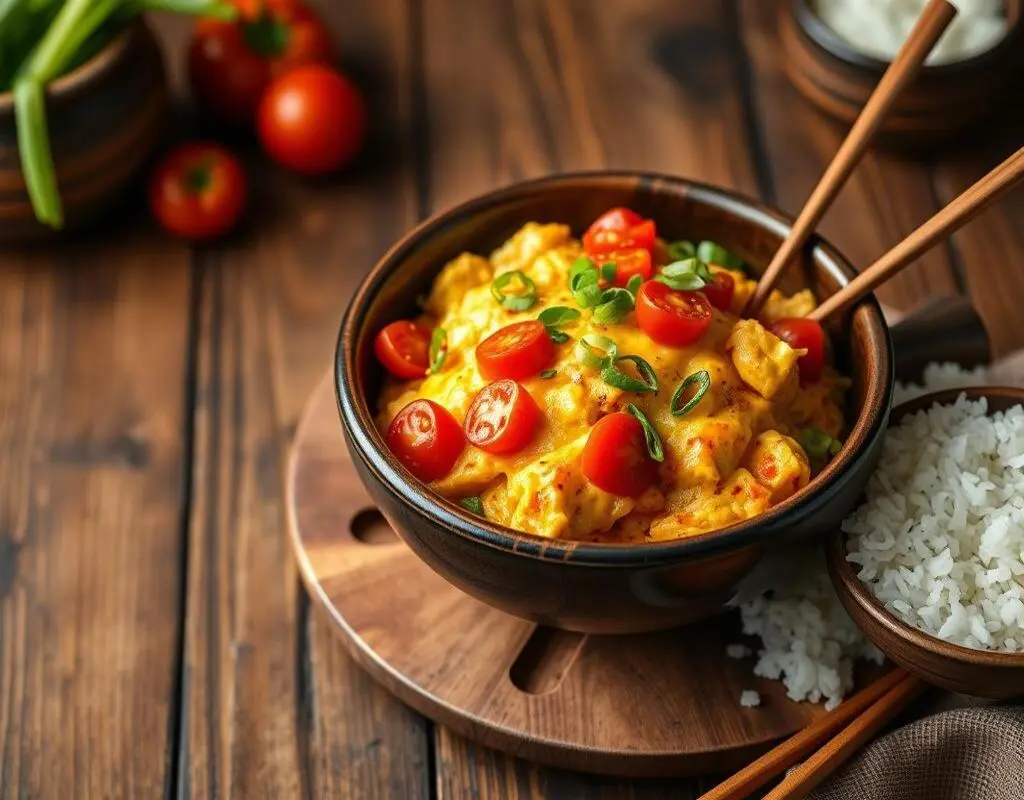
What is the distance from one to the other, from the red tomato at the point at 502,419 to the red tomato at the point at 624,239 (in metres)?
0.52

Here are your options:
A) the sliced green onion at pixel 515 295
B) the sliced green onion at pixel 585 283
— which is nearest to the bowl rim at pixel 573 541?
the sliced green onion at pixel 515 295

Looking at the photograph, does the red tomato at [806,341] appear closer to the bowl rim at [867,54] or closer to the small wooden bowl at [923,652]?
→ the small wooden bowl at [923,652]

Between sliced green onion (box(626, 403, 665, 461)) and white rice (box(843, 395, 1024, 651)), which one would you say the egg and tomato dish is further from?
white rice (box(843, 395, 1024, 651))

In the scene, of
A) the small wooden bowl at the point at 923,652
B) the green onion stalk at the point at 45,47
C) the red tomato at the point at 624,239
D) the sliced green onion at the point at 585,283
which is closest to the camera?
the small wooden bowl at the point at 923,652

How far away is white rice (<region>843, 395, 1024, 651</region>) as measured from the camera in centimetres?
250

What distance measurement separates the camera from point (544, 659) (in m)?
2.87

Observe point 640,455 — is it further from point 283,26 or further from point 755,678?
point 283,26

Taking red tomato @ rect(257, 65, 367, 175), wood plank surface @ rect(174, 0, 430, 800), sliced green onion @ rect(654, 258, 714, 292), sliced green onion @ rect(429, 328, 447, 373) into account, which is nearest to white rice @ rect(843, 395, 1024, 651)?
sliced green onion @ rect(654, 258, 714, 292)

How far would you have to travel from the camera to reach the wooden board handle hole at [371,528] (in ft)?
10.2

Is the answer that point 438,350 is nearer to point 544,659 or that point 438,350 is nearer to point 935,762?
point 544,659

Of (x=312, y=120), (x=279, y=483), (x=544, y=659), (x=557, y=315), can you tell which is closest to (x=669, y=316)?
(x=557, y=315)

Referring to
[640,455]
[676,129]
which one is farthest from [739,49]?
[640,455]

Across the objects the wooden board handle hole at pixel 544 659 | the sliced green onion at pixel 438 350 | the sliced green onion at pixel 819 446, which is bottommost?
the wooden board handle hole at pixel 544 659

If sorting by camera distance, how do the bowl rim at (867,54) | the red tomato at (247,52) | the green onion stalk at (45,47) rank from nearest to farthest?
the green onion stalk at (45,47) < the bowl rim at (867,54) < the red tomato at (247,52)
